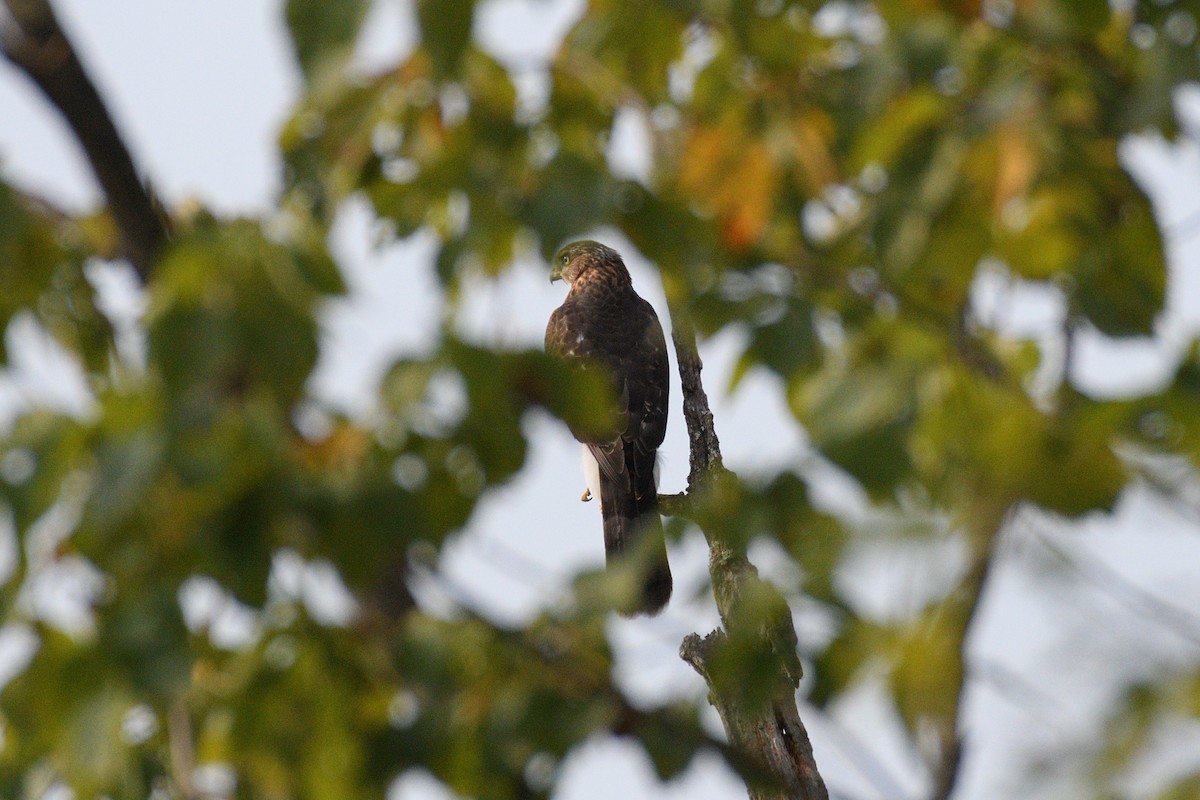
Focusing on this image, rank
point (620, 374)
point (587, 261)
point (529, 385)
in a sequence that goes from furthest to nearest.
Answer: point (587, 261) < point (620, 374) < point (529, 385)

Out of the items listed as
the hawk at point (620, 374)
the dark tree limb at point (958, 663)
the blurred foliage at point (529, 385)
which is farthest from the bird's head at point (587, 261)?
the dark tree limb at point (958, 663)

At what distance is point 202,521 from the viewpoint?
168 cm

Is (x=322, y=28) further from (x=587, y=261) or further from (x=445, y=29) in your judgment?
(x=587, y=261)

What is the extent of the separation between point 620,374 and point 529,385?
5.65m

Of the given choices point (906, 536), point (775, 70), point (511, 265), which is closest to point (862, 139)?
point (775, 70)

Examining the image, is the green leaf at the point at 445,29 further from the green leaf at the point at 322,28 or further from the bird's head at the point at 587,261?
the bird's head at the point at 587,261

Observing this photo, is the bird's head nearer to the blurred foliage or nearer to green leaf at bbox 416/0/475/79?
the blurred foliage

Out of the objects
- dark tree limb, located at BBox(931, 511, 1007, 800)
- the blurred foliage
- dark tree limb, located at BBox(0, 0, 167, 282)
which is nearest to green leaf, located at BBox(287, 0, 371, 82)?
the blurred foliage

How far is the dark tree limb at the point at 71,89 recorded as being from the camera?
1.65 meters

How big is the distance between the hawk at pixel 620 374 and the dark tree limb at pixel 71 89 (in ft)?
13.7

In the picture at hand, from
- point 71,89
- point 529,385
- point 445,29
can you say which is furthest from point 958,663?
point 71,89

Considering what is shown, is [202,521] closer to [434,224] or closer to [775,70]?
[434,224]

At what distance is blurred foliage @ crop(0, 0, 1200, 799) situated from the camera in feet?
5.30

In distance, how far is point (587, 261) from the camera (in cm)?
911
